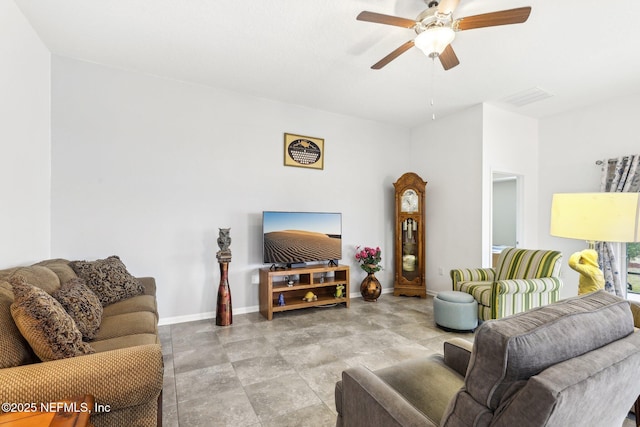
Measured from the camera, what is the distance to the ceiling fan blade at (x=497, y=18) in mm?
1793

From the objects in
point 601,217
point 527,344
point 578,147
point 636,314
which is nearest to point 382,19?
point 601,217

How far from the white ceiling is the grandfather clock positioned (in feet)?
4.43

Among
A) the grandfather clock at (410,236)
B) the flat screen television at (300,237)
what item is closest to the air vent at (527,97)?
the grandfather clock at (410,236)

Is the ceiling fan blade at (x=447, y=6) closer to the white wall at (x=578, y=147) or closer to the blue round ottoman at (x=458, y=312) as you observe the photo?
the blue round ottoman at (x=458, y=312)

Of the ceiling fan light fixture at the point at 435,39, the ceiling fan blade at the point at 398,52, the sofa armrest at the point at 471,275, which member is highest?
the ceiling fan blade at the point at 398,52

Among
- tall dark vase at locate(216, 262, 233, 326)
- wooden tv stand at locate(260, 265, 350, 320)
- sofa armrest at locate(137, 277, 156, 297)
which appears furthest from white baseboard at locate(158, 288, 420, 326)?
sofa armrest at locate(137, 277, 156, 297)

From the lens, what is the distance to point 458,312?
310 centimetres

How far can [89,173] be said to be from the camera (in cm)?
308

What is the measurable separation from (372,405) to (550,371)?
0.65 metres

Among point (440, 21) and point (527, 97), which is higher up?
point (527, 97)

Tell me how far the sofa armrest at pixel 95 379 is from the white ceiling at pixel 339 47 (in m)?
2.38

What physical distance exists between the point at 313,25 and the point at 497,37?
1.60m

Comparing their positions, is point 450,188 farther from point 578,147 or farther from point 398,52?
point 398,52

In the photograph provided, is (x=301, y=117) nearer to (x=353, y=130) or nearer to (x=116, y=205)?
(x=353, y=130)
